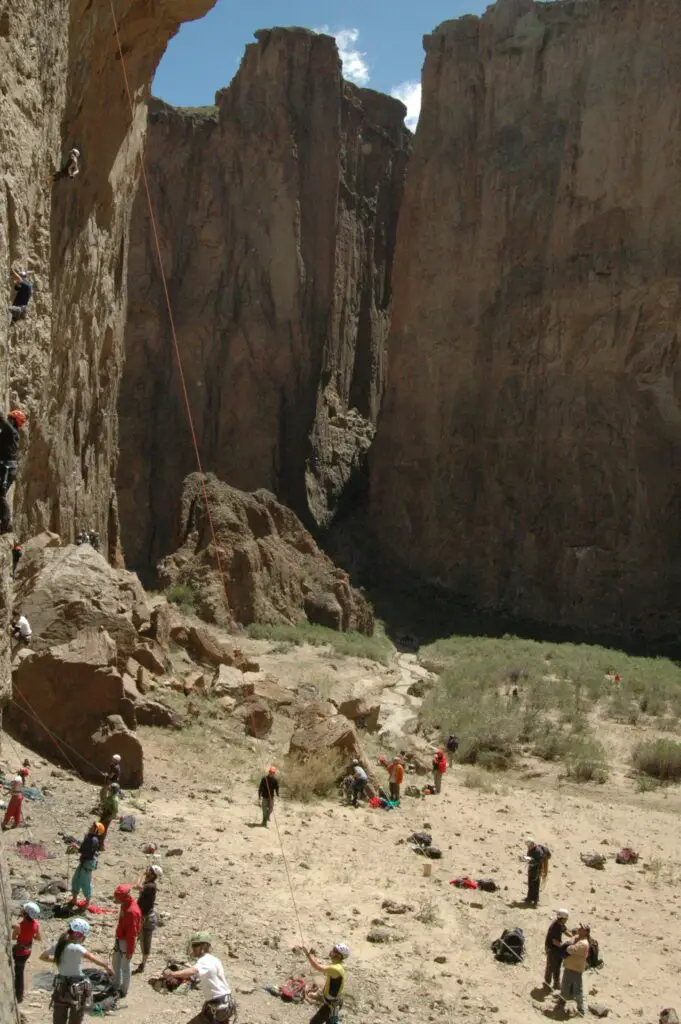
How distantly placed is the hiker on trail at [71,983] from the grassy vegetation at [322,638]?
19.8 m

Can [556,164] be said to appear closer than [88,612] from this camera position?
No

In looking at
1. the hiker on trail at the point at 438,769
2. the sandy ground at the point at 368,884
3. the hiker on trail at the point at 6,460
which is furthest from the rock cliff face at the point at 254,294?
the hiker on trail at the point at 6,460

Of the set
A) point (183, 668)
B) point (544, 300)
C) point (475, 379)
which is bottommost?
point (183, 668)

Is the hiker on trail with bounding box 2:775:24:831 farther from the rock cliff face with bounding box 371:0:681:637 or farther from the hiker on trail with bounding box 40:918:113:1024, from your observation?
the rock cliff face with bounding box 371:0:681:637

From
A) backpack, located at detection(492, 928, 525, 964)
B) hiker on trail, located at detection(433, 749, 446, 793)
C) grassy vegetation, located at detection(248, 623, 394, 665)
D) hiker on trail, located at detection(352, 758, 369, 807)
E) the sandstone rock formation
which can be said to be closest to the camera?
backpack, located at detection(492, 928, 525, 964)

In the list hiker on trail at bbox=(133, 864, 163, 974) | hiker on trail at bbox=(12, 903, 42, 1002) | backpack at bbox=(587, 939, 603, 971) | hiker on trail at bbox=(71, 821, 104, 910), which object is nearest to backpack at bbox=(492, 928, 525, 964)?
backpack at bbox=(587, 939, 603, 971)

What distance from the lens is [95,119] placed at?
→ 17188 millimetres

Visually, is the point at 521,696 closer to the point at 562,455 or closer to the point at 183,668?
the point at 183,668

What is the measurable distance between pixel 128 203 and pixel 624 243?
22.0m

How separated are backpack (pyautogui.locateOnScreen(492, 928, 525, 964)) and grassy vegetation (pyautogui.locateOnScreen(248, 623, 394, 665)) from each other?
54.0 ft

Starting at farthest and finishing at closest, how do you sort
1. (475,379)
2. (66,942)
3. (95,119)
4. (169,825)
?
1. (475,379)
2. (95,119)
3. (169,825)
4. (66,942)

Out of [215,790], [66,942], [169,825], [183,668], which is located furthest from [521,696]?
[66,942]

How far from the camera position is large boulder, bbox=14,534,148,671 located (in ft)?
48.4

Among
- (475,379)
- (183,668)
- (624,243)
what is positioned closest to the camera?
(183,668)
